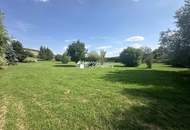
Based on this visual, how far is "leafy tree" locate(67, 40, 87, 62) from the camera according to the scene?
112 feet

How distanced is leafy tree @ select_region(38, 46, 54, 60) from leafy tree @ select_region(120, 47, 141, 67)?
4091 cm

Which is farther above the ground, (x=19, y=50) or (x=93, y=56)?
(x=19, y=50)

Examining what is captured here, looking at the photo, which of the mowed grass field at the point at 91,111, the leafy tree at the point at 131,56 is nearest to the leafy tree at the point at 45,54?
the leafy tree at the point at 131,56

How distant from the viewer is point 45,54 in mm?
66688

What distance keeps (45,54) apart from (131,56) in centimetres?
4335

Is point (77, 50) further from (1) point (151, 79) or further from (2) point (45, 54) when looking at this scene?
(2) point (45, 54)

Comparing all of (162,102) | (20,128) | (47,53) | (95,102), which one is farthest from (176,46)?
(47,53)

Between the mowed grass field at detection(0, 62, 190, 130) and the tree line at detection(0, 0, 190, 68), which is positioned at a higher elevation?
the tree line at detection(0, 0, 190, 68)

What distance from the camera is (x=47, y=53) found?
67.4 metres

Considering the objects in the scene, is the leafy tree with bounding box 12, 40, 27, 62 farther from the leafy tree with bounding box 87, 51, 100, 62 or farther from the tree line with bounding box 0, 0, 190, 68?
the leafy tree with bounding box 87, 51, 100, 62

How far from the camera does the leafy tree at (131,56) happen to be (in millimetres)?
30875

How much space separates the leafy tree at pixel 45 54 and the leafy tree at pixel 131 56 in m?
40.9

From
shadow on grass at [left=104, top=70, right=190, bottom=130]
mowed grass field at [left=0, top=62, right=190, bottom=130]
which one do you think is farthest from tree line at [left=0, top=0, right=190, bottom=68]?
shadow on grass at [left=104, top=70, right=190, bottom=130]

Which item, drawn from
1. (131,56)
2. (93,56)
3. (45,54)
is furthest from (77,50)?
(45,54)
